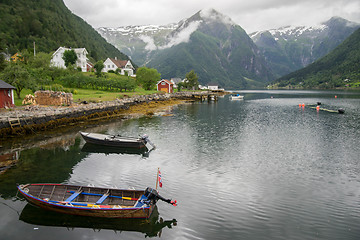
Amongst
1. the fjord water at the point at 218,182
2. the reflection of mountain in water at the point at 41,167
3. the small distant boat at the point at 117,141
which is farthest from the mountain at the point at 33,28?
the fjord water at the point at 218,182

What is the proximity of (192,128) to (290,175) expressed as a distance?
27877 millimetres

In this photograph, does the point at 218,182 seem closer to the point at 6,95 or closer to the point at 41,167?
the point at 41,167

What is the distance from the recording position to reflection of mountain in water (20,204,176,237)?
56.1ft

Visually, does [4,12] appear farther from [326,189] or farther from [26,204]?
[326,189]

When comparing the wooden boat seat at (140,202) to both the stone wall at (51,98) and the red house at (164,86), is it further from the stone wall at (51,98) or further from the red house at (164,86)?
the red house at (164,86)

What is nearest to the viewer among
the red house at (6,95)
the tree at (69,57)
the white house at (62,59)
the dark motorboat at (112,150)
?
the dark motorboat at (112,150)

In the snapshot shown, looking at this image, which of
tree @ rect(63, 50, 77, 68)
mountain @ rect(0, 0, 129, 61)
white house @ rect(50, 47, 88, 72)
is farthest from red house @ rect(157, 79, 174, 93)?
mountain @ rect(0, 0, 129, 61)

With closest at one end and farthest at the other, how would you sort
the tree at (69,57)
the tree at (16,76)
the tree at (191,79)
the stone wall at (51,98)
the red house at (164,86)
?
the tree at (16,76), the stone wall at (51,98), the tree at (69,57), the red house at (164,86), the tree at (191,79)

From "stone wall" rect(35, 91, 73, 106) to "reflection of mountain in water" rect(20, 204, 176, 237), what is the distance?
139 feet

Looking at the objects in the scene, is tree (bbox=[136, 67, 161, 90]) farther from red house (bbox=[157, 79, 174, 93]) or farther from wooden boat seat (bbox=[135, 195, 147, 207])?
wooden boat seat (bbox=[135, 195, 147, 207])

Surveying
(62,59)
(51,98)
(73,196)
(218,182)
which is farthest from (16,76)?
(62,59)

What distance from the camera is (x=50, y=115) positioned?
163 feet

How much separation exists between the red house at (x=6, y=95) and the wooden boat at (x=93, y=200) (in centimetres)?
3439

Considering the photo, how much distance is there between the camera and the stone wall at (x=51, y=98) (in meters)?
56.0
